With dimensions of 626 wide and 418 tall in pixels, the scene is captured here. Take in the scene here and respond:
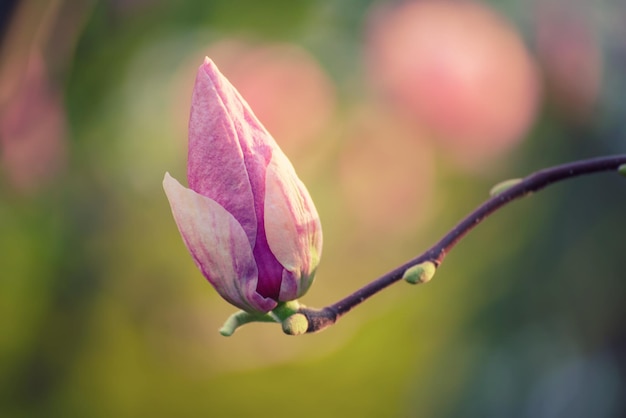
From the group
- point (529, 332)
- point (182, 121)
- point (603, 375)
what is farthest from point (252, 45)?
point (603, 375)

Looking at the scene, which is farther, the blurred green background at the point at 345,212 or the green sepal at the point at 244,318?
the blurred green background at the point at 345,212

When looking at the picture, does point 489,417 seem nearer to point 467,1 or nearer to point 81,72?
point 467,1

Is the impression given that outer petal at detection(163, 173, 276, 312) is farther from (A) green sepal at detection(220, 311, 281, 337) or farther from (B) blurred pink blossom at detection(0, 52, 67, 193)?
(B) blurred pink blossom at detection(0, 52, 67, 193)

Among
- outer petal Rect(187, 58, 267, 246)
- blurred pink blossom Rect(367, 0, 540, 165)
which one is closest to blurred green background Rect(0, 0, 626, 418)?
blurred pink blossom Rect(367, 0, 540, 165)

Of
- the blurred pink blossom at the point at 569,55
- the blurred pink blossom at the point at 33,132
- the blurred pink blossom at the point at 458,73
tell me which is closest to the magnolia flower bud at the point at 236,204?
the blurred pink blossom at the point at 33,132

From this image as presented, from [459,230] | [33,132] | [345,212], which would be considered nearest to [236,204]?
[459,230]

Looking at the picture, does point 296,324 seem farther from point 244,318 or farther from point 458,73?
point 458,73

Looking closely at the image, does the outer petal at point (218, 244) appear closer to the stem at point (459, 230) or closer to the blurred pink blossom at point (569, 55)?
the stem at point (459, 230)
